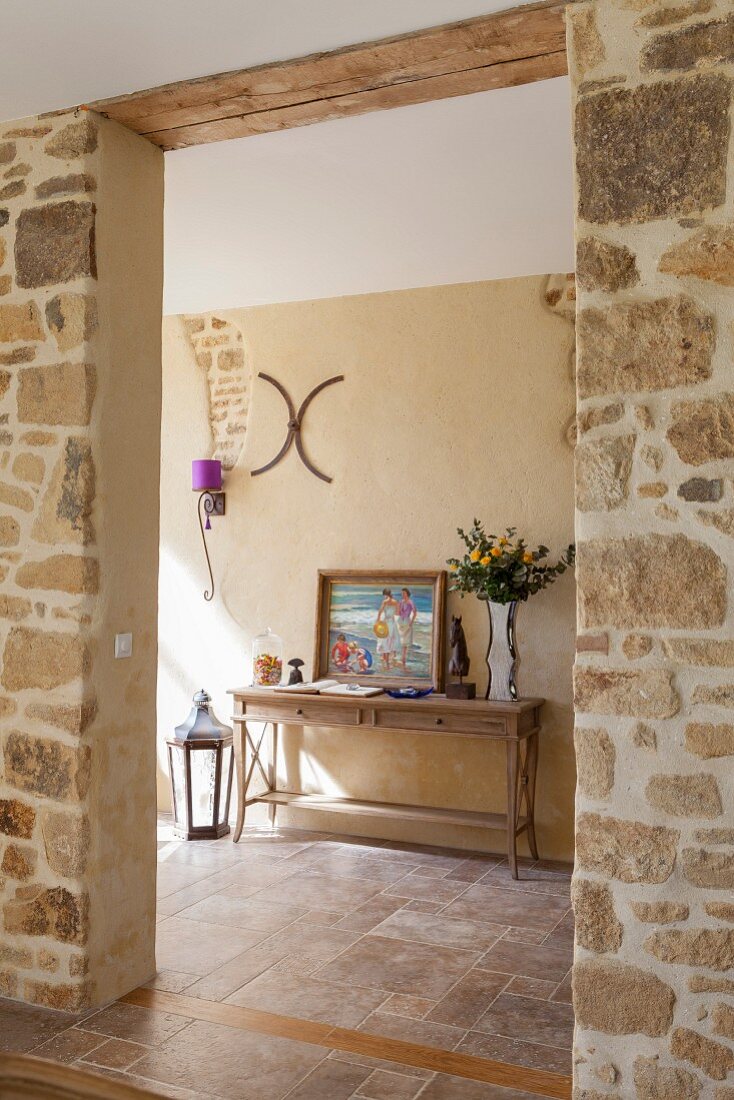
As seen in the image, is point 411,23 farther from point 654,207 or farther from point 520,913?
point 520,913

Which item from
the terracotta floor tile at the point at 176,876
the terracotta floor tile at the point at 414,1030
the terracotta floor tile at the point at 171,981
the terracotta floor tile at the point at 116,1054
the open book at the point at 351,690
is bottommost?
the terracotta floor tile at the point at 414,1030

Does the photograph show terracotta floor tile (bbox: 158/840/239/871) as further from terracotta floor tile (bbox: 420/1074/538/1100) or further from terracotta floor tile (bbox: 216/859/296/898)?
terracotta floor tile (bbox: 420/1074/538/1100)

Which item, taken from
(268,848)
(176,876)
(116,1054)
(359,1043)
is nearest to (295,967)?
(359,1043)

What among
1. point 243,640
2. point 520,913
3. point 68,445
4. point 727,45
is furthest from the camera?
point 243,640

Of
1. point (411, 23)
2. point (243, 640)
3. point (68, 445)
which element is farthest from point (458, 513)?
point (411, 23)

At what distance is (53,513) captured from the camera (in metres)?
3.19

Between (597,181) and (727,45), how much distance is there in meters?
0.40

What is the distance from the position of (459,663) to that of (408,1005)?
1.95 metres

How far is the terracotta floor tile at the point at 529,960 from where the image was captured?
3.52 m

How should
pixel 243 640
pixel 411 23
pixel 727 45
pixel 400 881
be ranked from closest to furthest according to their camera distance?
pixel 727 45 → pixel 411 23 → pixel 400 881 → pixel 243 640

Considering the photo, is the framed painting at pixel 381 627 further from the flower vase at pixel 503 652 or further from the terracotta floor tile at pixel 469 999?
the terracotta floor tile at pixel 469 999

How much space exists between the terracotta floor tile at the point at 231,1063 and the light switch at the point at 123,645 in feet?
3.83

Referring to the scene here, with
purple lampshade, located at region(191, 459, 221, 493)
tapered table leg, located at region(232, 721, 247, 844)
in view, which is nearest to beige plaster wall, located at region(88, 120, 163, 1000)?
tapered table leg, located at region(232, 721, 247, 844)

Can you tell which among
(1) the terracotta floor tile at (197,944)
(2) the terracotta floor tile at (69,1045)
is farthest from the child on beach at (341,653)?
(2) the terracotta floor tile at (69,1045)
